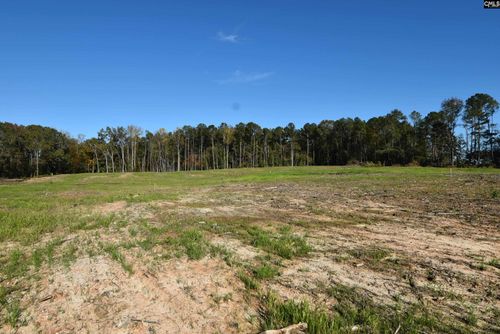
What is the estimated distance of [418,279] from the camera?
5.17m

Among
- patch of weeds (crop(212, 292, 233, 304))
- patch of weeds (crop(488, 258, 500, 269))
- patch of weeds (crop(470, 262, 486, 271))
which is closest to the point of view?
patch of weeds (crop(212, 292, 233, 304))

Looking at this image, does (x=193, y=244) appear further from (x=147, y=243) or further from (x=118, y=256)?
(x=118, y=256)

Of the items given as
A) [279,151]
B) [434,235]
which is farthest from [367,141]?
[434,235]

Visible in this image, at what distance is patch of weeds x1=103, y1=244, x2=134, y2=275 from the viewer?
5.91 m

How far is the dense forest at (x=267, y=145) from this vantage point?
71.7m

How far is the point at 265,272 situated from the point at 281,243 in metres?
1.88

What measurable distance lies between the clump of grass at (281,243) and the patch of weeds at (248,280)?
125 cm

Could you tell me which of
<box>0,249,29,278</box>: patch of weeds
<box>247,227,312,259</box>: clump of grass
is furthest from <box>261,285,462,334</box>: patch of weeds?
<box>0,249,29,278</box>: patch of weeds

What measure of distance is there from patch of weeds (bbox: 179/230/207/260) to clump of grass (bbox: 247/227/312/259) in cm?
130

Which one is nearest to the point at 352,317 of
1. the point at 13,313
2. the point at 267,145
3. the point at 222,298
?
the point at 222,298

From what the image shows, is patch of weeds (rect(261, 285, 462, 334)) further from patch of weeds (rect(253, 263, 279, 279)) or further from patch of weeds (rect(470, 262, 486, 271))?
patch of weeds (rect(470, 262, 486, 271))

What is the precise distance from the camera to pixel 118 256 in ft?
21.7

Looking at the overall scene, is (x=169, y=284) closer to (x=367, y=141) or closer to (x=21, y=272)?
(x=21, y=272)

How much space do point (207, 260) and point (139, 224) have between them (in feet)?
15.5
